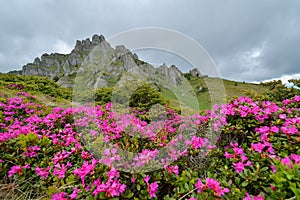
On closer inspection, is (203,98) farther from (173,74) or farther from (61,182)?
(61,182)

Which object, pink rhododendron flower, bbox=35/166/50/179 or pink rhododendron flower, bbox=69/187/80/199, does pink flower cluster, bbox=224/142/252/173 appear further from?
pink rhododendron flower, bbox=35/166/50/179

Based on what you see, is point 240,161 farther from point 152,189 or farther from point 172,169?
point 152,189

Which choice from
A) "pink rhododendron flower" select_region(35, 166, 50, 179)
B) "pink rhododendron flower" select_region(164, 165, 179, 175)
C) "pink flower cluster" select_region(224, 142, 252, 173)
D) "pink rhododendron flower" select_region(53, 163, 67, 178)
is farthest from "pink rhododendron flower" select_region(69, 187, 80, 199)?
"pink flower cluster" select_region(224, 142, 252, 173)

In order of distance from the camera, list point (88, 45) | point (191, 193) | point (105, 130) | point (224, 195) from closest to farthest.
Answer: point (224, 195) → point (191, 193) → point (105, 130) → point (88, 45)

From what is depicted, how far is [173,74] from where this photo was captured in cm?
734

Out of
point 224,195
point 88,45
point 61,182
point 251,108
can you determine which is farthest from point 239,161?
point 88,45

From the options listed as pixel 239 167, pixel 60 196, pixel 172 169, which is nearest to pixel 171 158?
pixel 172 169

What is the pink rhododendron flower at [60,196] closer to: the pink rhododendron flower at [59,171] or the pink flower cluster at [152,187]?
the pink rhododendron flower at [59,171]

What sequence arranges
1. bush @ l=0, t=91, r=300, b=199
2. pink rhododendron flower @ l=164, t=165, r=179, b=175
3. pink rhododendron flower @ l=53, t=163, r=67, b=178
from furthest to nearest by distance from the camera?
1. pink rhododendron flower @ l=53, t=163, r=67, b=178
2. pink rhododendron flower @ l=164, t=165, r=179, b=175
3. bush @ l=0, t=91, r=300, b=199

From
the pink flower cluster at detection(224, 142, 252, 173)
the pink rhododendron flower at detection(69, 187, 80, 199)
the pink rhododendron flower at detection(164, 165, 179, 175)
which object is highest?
Answer: the pink flower cluster at detection(224, 142, 252, 173)

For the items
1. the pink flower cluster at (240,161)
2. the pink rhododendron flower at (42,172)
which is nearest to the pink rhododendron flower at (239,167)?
the pink flower cluster at (240,161)

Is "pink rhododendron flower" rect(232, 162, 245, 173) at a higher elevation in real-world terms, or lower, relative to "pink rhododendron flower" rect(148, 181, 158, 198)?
higher

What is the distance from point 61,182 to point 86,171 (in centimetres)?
30

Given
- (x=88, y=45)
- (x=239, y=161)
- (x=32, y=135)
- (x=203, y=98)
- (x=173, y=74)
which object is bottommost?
(x=239, y=161)
